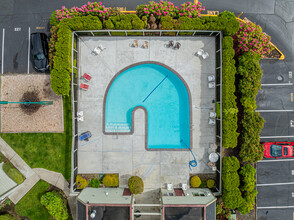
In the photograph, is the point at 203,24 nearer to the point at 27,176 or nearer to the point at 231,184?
the point at 231,184

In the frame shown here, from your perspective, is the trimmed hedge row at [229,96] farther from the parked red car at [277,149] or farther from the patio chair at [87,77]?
the patio chair at [87,77]

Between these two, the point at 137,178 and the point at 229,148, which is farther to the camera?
the point at 229,148

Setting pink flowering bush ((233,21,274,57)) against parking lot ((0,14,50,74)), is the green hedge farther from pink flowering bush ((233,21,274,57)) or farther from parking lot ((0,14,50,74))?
pink flowering bush ((233,21,274,57))

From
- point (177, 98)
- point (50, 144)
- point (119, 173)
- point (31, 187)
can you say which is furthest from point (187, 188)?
point (31, 187)

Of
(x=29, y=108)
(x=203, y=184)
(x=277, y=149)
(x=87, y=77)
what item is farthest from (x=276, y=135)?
(x=29, y=108)

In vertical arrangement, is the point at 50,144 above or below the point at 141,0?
below

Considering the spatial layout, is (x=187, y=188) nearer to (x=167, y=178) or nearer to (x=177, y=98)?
(x=167, y=178)

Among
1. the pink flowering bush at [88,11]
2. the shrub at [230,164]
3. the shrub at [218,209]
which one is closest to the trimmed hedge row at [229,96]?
the shrub at [230,164]

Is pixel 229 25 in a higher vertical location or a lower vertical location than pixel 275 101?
higher
